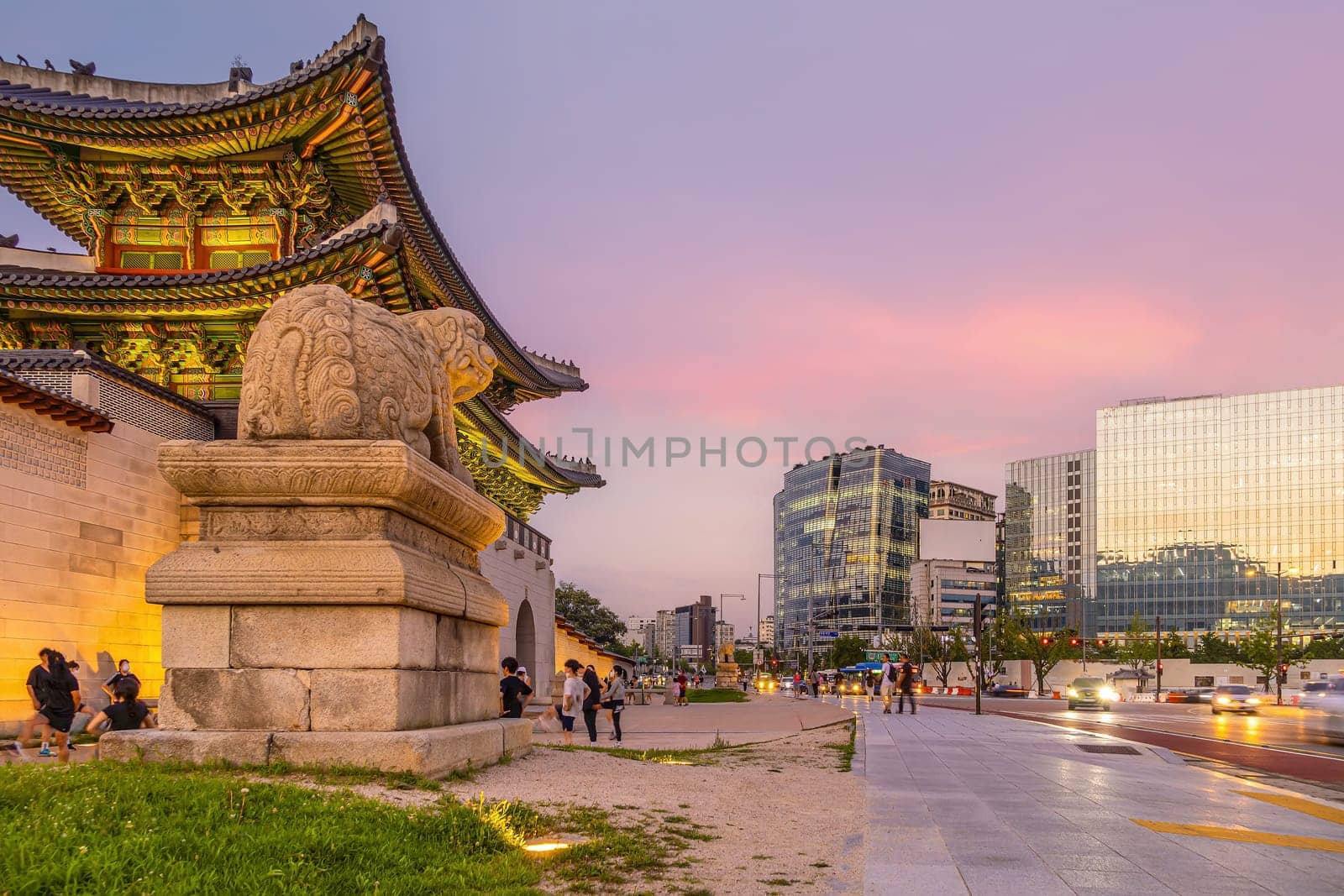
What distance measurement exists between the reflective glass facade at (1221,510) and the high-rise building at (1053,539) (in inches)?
243

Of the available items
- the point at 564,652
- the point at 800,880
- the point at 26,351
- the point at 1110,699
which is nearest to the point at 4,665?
the point at 26,351

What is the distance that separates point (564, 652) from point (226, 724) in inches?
1444

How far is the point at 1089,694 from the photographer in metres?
40.0

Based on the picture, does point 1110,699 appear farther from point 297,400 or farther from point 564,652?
point 297,400

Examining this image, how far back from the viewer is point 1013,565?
163m

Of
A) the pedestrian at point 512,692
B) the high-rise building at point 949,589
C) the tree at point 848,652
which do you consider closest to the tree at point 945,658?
the tree at point 848,652

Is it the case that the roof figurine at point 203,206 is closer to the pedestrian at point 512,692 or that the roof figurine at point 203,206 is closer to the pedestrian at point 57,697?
the pedestrian at point 512,692

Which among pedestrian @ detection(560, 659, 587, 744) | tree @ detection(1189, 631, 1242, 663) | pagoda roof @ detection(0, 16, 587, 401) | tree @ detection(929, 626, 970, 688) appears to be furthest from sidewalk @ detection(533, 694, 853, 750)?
tree @ detection(1189, 631, 1242, 663)

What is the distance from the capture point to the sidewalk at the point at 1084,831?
5.22 meters

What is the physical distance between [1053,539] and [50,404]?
157 metres

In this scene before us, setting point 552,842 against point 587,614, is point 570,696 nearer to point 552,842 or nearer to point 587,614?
point 552,842

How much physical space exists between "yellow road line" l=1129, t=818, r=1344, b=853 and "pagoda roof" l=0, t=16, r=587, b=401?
17.6m

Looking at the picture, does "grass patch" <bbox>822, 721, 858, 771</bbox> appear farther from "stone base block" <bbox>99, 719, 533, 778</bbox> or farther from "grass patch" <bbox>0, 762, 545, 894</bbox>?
"grass patch" <bbox>0, 762, 545, 894</bbox>

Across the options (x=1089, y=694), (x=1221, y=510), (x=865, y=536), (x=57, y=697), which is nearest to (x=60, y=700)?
(x=57, y=697)
